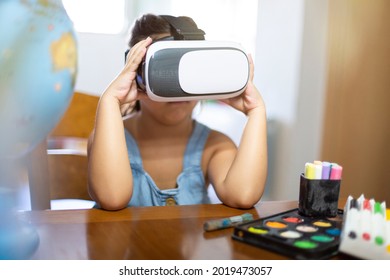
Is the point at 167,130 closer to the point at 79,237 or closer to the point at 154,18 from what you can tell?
the point at 154,18

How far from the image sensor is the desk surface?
466 mm

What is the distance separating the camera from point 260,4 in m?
1.41

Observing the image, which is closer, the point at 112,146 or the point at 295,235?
the point at 295,235

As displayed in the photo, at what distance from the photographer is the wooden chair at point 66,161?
1.92ft

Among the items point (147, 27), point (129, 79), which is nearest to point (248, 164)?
point (129, 79)

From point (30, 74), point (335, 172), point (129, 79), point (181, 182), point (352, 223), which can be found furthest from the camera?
point (181, 182)

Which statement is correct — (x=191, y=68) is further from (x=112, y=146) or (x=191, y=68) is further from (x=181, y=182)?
(x=181, y=182)

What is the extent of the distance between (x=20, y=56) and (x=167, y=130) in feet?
1.91

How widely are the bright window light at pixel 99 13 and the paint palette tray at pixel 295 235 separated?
1.18ft

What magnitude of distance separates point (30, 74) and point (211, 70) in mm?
297

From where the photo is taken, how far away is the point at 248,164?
0.70 meters

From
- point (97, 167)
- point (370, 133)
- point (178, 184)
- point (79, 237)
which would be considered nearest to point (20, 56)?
point (79, 237)

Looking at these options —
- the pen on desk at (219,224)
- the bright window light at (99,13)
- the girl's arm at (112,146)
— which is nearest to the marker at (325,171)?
the pen on desk at (219,224)

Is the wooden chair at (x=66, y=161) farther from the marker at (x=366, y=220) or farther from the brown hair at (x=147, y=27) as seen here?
the marker at (x=366, y=220)
